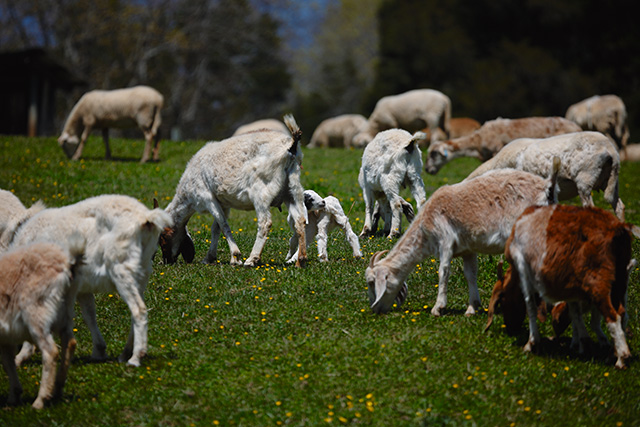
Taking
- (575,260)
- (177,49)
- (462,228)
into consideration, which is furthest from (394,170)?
(177,49)

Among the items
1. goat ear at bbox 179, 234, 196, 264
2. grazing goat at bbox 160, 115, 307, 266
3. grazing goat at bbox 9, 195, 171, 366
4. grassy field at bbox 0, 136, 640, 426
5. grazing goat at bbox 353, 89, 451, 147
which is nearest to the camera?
grassy field at bbox 0, 136, 640, 426

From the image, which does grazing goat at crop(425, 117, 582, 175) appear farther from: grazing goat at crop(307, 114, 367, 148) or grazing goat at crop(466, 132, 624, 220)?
grazing goat at crop(307, 114, 367, 148)

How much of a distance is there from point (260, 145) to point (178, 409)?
4.84 metres

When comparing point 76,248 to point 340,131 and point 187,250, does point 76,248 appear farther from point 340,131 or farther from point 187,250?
point 340,131

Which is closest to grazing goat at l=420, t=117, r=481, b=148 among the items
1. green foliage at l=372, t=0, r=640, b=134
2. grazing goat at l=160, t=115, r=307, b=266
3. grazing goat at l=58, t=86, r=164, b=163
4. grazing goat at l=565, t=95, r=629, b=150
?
grazing goat at l=565, t=95, r=629, b=150

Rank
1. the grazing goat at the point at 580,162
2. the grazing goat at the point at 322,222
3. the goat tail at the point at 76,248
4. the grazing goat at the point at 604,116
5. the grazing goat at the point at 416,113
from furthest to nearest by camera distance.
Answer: the grazing goat at the point at 416,113 → the grazing goat at the point at 604,116 → the grazing goat at the point at 580,162 → the grazing goat at the point at 322,222 → the goat tail at the point at 76,248

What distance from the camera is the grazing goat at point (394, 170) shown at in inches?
472

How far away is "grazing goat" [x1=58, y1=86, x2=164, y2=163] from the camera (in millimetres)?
21453

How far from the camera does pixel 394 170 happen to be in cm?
1208

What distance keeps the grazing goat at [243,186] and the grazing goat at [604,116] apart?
15.2m

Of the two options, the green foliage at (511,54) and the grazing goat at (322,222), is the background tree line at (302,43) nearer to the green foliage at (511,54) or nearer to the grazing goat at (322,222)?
the green foliage at (511,54)

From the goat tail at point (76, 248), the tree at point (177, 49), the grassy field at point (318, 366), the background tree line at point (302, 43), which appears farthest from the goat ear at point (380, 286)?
the tree at point (177, 49)

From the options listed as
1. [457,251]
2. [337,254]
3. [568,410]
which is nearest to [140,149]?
[337,254]

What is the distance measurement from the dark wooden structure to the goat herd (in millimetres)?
17862
